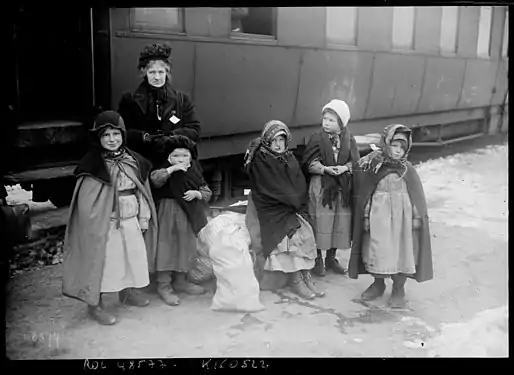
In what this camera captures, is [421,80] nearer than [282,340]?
No

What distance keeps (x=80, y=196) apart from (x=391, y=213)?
1524 mm

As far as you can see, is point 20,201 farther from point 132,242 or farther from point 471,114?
point 471,114

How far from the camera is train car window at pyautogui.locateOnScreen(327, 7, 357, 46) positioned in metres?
3.33

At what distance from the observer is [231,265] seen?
130 inches

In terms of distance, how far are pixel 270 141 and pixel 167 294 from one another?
0.94 m

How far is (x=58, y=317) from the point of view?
10.6 feet

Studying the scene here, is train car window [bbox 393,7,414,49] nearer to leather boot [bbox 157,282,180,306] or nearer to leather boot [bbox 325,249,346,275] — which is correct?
leather boot [bbox 325,249,346,275]

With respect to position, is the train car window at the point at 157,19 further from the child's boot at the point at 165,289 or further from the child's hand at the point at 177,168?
the child's boot at the point at 165,289

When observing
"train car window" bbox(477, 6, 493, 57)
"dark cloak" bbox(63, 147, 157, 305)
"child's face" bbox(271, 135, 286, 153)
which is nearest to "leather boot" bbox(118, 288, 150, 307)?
"dark cloak" bbox(63, 147, 157, 305)

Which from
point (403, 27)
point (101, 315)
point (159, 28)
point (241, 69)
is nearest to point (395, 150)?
point (403, 27)

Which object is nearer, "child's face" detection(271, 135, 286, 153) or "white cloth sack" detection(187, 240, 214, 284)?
"child's face" detection(271, 135, 286, 153)

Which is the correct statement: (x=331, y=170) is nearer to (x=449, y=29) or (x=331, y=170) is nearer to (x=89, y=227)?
(x=449, y=29)

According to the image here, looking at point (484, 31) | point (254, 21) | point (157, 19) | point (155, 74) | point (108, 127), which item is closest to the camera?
point (108, 127)
